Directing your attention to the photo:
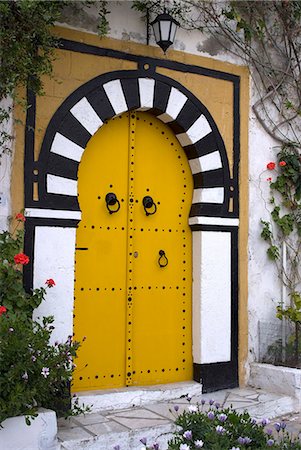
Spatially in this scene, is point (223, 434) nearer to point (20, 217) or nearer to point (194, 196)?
point (20, 217)

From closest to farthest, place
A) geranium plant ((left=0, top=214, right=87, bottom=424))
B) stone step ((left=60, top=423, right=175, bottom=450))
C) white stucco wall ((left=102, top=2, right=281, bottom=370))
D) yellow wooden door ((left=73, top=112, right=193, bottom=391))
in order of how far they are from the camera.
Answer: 1. geranium plant ((left=0, top=214, right=87, bottom=424))
2. stone step ((left=60, top=423, right=175, bottom=450))
3. yellow wooden door ((left=73, top=112, right=193, bottom=391))
4. white stucco wall ((left=102, top=2, right=281, bottom=370))

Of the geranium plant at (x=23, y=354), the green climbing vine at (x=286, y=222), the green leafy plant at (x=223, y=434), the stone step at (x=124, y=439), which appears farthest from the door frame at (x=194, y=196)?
the green leafy plant at (x=223, y=434)

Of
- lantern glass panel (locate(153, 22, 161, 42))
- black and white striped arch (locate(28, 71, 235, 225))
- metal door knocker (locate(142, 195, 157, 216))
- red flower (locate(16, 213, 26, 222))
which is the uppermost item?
lantern glass panel (locate(153, 22, 161, 42))

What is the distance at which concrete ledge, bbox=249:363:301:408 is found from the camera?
196 inches

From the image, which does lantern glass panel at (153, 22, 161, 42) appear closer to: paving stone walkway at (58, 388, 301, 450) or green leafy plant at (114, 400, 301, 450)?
paving stone walkway at (58, 388, 301, 450)

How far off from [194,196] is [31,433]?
2.63 meters

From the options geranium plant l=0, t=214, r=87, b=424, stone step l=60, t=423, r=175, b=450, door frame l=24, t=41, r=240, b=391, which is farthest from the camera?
door frame l=24, t=41, r=240, b=391

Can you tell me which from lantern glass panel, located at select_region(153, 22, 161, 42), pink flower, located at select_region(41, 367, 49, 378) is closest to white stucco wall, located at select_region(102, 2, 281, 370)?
lantern glass panel, located at select_region(153, 22, 161, 42)

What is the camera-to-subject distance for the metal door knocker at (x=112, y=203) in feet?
15.8

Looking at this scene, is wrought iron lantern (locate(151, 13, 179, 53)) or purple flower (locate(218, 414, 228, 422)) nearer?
purple flower (locate(218, 414, 228, 422))

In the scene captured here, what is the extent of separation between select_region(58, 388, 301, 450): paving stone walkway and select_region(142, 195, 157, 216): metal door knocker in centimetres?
161

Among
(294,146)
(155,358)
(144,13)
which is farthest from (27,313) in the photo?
(294,146)

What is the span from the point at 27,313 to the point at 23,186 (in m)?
0.96

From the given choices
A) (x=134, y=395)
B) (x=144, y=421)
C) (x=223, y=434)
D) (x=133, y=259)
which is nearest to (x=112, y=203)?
(x=133, y=259)
